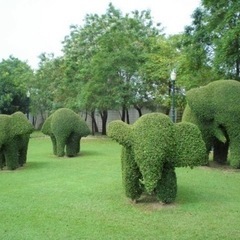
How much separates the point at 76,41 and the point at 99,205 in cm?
1936

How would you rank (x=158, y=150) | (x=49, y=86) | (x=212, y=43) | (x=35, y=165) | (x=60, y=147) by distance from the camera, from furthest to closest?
1. (x=49, y=86)
2. (x=212, y=43)
3. (x=60, y=147)
4. (x=35, y=165)
5. (x=158, y=150)

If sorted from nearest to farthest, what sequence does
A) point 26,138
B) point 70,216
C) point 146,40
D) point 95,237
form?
point 95,237, point 70,216, point 26,138, point 146,40

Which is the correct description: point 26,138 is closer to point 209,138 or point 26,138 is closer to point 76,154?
point 76,154

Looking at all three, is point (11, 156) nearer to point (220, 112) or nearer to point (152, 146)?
point (152, 146)

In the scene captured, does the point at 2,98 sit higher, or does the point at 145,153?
the point at 2,98

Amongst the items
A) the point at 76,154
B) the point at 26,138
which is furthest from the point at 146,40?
the point at 26,138

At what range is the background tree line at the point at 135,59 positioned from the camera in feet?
47.8

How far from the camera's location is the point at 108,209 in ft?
22.2

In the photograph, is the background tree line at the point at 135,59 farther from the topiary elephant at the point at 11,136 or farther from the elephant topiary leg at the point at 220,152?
the topiary elephant at the point at 11,136

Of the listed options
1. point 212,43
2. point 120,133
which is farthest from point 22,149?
point 212,43

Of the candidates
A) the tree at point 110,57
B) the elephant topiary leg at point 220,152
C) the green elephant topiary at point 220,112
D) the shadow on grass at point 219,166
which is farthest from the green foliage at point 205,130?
the tree at point 110,57

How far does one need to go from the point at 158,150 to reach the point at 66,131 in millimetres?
8308

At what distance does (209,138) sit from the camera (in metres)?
10.9

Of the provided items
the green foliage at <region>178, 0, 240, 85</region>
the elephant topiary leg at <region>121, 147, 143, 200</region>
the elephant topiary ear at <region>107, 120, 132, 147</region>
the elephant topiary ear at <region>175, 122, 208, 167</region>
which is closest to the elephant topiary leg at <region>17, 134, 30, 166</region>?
the elephant topiary leg at <region>121, 147, 143, 200</region>
